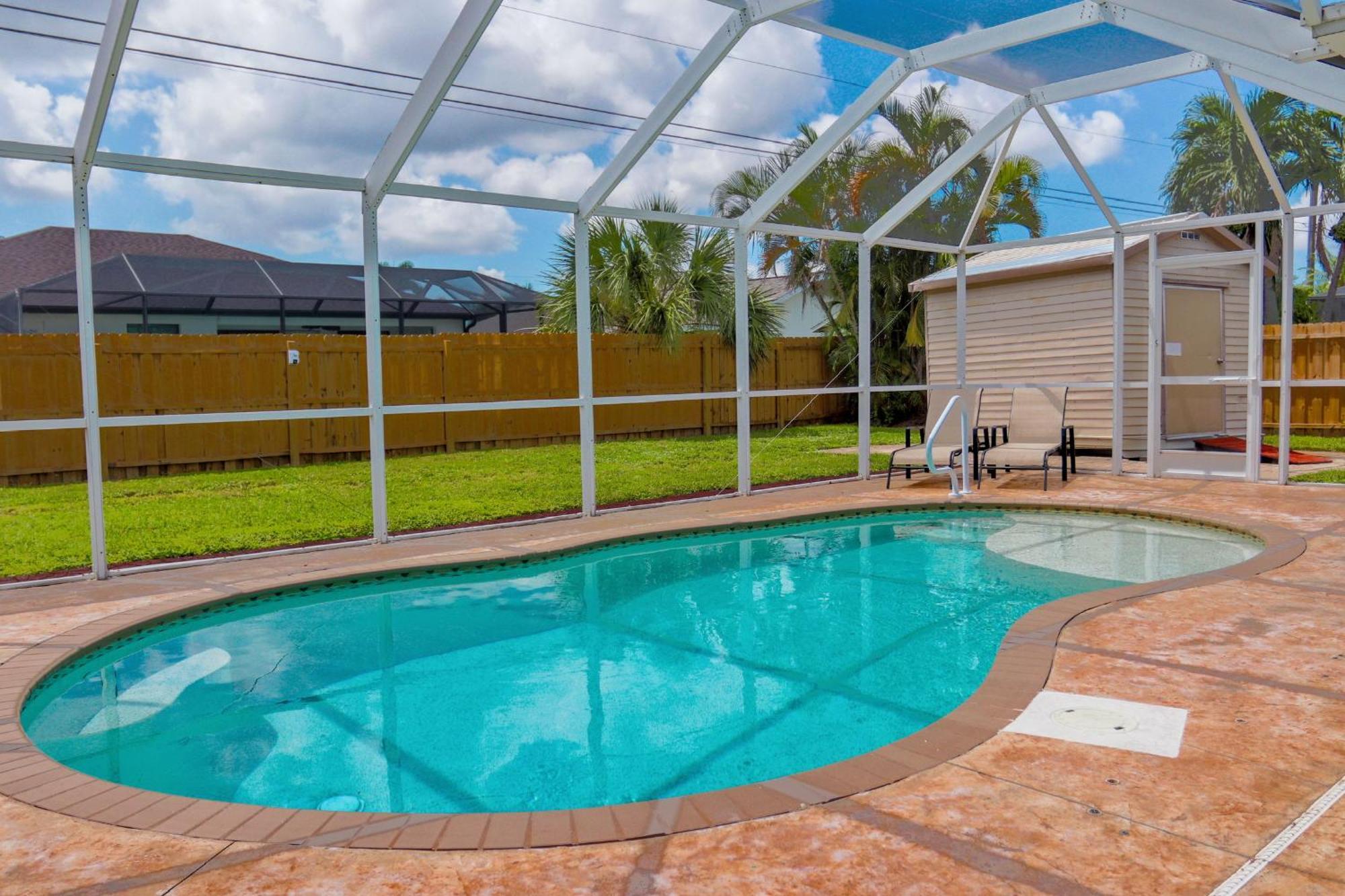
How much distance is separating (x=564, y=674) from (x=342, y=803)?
151 cm

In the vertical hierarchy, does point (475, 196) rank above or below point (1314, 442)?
above

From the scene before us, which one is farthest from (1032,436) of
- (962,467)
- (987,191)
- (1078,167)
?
(1078,167)

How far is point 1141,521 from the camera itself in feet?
25.7

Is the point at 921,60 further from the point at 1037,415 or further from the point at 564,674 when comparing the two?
the point at 564,674

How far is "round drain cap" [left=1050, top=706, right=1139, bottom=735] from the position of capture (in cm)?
319

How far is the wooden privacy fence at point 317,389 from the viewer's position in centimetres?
1118

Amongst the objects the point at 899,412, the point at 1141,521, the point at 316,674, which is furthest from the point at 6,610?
the point at 899,412

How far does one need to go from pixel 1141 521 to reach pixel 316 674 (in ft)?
21.2

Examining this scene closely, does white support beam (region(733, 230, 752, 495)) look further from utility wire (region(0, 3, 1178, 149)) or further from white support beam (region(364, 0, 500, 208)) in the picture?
white support beam (region(364, 0, 500, 208))

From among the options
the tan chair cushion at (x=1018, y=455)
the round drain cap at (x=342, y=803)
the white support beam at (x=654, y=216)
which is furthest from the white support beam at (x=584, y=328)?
the round drain cap at (x=342, y=803)

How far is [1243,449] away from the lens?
11.0m

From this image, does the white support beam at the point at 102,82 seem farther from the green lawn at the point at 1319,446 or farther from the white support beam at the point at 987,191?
the green lawn at the point at 1319,446

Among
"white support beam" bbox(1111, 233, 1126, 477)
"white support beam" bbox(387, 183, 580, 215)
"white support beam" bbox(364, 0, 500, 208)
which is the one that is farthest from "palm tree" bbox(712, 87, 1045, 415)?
"white support beam" bbox(364, 0, 500, 208)

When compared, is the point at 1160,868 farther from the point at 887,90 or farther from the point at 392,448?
the point at 392,448
